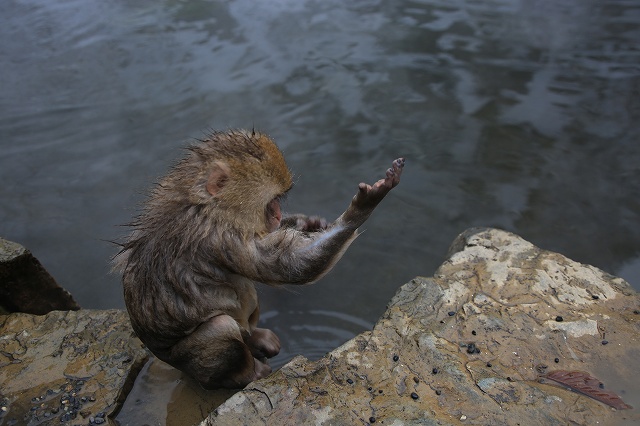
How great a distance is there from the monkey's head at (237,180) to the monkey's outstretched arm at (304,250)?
0.63 feet

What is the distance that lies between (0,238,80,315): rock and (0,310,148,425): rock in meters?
0.20

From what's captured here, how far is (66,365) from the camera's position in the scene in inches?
163

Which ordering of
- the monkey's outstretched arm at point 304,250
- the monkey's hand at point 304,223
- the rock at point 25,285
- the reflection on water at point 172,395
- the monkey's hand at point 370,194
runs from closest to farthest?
1. the monkey's hand at point 370,194
2. the monkey's outstretched arm at point 304,250
3. the reflection on water at point 172,395
4. the monkey's hand at point 304,223
5. the rock at point 25,285

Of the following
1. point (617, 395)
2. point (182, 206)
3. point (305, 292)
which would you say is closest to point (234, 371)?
point (182, 206)

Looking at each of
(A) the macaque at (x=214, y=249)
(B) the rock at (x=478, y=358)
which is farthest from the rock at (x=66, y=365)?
(B) the rock at (x=478, y=358)

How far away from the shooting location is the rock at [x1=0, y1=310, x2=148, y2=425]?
3.84m

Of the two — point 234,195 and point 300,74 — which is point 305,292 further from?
point 300,74

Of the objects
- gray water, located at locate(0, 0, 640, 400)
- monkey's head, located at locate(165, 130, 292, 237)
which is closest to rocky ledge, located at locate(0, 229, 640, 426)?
monkey's head, located at locate(165, 130, 292, 237)

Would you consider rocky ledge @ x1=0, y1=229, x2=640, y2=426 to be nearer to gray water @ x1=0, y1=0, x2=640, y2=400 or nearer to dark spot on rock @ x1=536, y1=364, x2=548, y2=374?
dark spot on rock @ x1=536, y1=364, x2=548, y2=374

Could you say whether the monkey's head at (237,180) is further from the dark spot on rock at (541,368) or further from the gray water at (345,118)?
→ the dark spot on rock at (541,368)

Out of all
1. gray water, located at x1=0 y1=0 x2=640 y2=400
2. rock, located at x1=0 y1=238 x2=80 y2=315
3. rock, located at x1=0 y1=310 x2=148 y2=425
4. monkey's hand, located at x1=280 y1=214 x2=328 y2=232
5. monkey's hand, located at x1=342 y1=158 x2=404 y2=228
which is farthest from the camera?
gray water, located at x1=0 y1=0 x2=640 y2=400

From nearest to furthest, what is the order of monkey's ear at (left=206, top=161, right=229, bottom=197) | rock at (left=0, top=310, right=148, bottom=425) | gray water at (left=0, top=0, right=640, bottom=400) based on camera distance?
A: 1. monkey's ear at (left=206, top=161, right=229, bottom=197)
2. rock at (left=0, top=310, right=148, bottom=425)
3. gray water at (left=0, top=0, right=640, bottom=400)

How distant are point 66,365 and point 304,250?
188 centimetres

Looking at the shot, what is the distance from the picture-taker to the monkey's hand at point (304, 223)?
13.8ft
